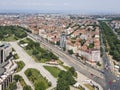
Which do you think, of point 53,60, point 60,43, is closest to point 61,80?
point 53,60

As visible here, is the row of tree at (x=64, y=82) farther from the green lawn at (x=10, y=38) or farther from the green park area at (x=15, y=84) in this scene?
the green lawn at (x=10, y=38)

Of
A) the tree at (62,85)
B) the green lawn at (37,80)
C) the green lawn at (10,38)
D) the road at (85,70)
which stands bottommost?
the green lawn at (10,38)

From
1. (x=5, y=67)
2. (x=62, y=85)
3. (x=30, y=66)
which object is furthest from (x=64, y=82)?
(x=30, y=66)

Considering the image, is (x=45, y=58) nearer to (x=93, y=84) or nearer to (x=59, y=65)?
(x=59, y=65)

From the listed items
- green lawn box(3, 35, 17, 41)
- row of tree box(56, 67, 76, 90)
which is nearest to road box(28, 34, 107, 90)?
row of tree box(56, 67, 76, 90)

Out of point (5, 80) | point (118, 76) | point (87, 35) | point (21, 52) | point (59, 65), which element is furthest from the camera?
point (87, 35)

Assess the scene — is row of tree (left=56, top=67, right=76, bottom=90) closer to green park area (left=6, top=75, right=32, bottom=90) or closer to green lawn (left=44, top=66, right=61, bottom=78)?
green park area (left=6, top=75, right=32, bottom=90)

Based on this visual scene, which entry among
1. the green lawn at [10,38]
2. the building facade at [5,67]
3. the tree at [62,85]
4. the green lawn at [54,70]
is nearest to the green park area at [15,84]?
the building facade at [5,67]

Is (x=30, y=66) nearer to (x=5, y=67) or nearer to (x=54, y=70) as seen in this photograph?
(x=54, y=70)
